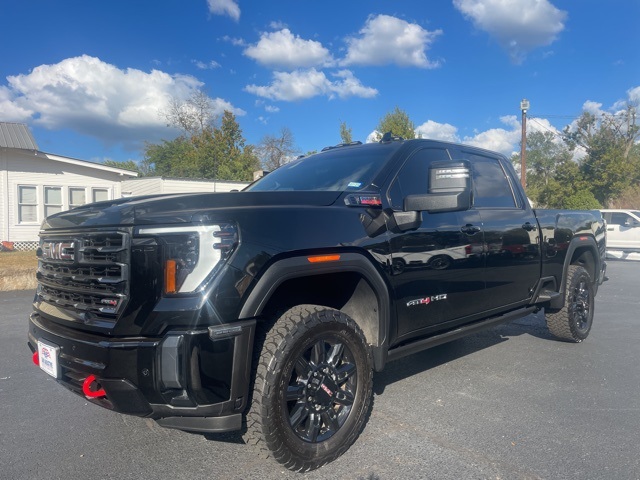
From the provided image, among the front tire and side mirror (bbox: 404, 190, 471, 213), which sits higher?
side mirror (bbox: 404, 190, 471, 213)

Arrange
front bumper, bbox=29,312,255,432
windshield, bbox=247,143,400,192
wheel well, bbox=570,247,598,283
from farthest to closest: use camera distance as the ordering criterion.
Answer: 1. wheel well, bbox=570,247,598,283
2. windshield, bbox=247,143,400,192
3. front bumper, bbox=29,312,255,432

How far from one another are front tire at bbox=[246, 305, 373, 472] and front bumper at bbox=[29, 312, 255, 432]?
14 cm

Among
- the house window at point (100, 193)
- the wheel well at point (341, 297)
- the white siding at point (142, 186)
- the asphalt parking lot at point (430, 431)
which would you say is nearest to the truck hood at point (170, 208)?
the wheel well at point (341, 297)

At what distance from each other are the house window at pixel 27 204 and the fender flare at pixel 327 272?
18446 millimetres

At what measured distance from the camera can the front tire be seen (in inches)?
98.3

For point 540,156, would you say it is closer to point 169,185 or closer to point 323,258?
point 169,185

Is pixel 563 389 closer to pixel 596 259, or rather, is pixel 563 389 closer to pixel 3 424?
pixel 596 259

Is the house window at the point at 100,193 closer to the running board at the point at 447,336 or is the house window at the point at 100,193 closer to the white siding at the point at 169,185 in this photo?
the white siding at the point at 169,185

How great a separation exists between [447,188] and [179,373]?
6.40 ft

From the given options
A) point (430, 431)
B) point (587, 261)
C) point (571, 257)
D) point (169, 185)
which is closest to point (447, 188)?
point (430, 431)

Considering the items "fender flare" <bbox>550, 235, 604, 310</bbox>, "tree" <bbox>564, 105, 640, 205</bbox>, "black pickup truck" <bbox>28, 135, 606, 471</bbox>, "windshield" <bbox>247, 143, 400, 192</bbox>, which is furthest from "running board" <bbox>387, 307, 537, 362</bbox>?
"tree" <bbox>564, 105, 640, 205</bbox>

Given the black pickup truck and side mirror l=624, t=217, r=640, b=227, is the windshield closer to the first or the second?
the black pickup truck

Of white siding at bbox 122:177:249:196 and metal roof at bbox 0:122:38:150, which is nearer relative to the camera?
metal roof at bbox 0:122:38:150

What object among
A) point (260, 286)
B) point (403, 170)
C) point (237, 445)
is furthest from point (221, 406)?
point (403, 170)
